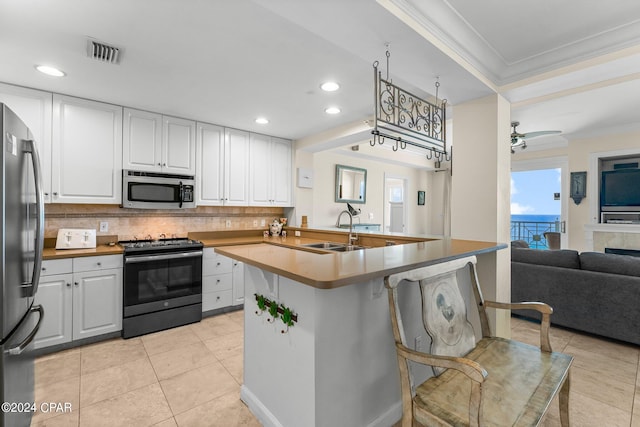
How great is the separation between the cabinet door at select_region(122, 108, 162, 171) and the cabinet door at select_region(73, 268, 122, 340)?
1.19m

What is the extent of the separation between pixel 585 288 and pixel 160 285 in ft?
14.3

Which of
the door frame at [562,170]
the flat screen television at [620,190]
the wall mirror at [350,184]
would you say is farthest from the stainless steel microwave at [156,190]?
the flat screen television at [620,190]

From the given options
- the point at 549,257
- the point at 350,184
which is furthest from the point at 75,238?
the point at 549,257

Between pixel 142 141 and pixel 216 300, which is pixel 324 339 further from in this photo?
pixel 142 141

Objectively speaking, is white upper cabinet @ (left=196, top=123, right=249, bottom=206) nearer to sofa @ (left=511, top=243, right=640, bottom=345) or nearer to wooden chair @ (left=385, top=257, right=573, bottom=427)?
wooden chair @ (left=385, top=257, right=573, bottom=427)

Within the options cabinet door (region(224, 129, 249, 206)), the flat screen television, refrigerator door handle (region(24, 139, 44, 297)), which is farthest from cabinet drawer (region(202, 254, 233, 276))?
the flat screen television

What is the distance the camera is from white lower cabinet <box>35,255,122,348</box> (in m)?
2.60

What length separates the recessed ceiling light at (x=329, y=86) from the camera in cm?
261

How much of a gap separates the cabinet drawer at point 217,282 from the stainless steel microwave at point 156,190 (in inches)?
36.3

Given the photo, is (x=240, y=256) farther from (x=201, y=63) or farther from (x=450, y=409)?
(x=201, y=63)

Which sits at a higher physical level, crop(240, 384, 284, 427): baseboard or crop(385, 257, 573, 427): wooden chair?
crop(385, 257, 573, 427): wooden chair

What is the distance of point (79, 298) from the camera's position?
9.05 ft

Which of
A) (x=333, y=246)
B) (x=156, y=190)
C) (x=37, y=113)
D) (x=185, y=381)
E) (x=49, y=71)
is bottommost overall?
(x=185, y=381)

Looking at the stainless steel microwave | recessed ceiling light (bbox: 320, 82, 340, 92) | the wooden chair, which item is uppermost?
recessed ceiling light (bbox: 320, 82, 340, 92)
